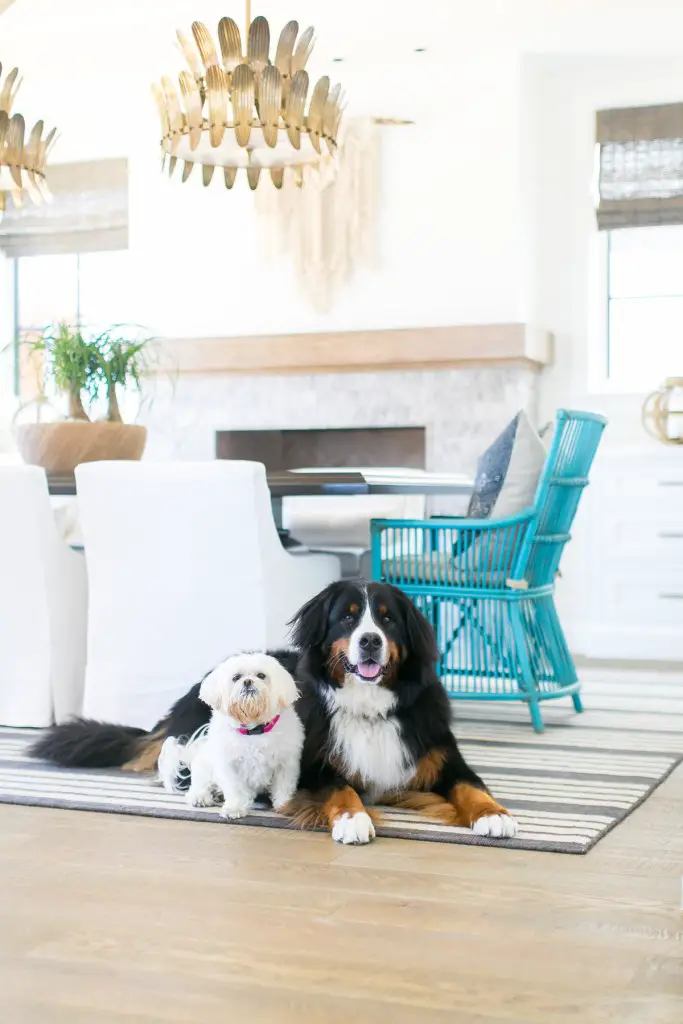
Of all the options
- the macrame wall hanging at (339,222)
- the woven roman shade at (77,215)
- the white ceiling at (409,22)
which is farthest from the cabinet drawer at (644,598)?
the woven roman shade at (77,215)

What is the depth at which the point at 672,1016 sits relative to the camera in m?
1.51

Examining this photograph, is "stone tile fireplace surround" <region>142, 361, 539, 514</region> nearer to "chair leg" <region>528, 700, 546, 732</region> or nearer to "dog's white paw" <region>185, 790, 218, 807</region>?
"chair leg" <region>528, 700, 546, 732</region>

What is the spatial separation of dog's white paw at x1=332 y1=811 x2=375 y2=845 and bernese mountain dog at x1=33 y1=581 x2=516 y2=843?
58 millimetres

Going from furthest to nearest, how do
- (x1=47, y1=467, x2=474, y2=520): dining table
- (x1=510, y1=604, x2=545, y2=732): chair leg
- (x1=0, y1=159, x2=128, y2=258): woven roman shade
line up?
(x1=0, y1=159, x2=128, y2=258): woven roman shade < (x1=510, y1=604, x2=545, y2=732): chair leg < (x1=47, y1=467, x2=474, y2=520): dining table

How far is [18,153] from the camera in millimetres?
4223

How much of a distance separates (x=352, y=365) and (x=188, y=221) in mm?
1161

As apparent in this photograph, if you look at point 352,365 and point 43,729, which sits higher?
point 352,365

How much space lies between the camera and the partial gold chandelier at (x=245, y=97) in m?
3.86

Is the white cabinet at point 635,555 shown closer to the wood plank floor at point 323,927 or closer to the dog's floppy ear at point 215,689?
the wood plank floor at point 323,927

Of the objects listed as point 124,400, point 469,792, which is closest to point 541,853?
point 469,792

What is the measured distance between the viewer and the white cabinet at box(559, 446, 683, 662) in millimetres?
5445

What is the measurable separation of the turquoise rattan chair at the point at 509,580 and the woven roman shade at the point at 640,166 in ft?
8.24

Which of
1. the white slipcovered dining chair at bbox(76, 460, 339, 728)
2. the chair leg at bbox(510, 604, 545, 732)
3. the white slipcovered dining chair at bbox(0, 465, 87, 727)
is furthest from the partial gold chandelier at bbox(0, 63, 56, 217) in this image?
the chair leg at bbox(510, 604, 545, 732)

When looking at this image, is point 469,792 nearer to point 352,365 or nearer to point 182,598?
point 182,598
